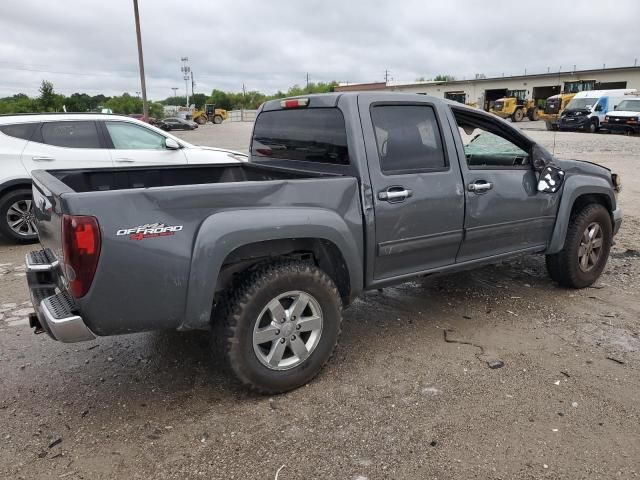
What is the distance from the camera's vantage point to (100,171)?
4105 mm

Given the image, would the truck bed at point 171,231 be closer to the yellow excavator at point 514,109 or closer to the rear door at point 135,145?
the rear door at point 135,145

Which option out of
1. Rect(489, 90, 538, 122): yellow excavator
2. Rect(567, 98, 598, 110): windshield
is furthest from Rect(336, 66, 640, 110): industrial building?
Rect(567, 98, 598, 110): windshield

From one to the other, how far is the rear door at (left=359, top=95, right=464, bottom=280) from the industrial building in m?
42.9

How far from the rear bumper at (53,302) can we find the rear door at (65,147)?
13.5 ft

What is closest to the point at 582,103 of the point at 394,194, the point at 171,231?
the point at 394,194

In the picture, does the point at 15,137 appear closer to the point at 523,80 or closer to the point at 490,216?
the point at 490,216

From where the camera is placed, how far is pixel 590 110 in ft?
102

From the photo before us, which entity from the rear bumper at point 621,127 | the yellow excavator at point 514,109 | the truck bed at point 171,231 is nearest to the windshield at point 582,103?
the rear bumper at point 621,127

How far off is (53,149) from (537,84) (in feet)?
195

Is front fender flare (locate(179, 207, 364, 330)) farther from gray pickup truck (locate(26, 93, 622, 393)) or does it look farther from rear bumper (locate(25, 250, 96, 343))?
rear bumper (locate(25, 250, 96, 343))

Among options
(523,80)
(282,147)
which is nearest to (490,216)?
(282,147)

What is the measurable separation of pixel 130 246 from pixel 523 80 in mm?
63197

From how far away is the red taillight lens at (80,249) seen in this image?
254 centimetres

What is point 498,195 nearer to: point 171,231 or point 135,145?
point 171,231
